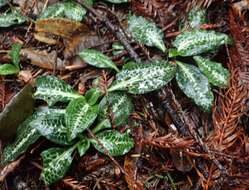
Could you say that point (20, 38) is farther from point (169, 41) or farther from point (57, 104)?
point (169, 41)

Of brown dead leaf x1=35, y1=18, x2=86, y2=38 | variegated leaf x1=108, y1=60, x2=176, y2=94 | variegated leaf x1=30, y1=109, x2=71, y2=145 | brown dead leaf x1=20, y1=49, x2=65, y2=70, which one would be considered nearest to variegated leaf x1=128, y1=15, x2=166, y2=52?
variegated leaf x1=108, y1=60, x2=176, y2=94

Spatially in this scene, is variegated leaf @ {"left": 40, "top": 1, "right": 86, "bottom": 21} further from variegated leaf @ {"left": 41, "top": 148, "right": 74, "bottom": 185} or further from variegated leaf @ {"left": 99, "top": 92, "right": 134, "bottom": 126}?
variegated leaf @ {"left": 41, "top": 148, "right": 74, "bottom": 185}

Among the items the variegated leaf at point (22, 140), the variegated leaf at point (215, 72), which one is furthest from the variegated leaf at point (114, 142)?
the variegated leaf at point (215, 72)

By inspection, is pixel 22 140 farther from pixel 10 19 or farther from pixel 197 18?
pixel 197 18

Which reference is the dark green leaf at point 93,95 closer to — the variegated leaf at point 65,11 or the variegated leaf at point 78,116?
the variegated leaf at point 78,116

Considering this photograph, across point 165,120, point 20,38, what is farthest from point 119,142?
point 20,38
